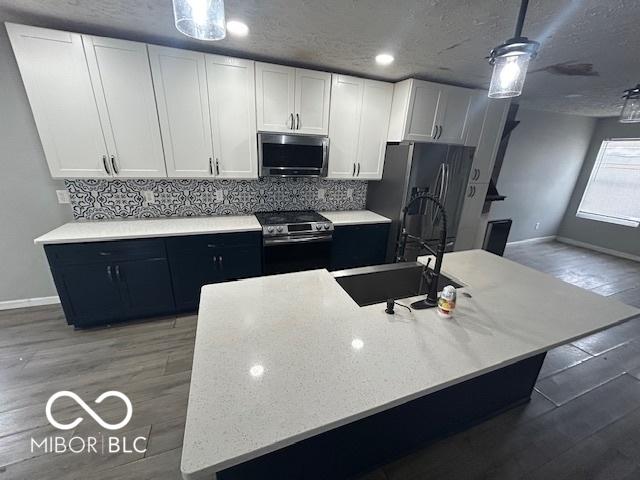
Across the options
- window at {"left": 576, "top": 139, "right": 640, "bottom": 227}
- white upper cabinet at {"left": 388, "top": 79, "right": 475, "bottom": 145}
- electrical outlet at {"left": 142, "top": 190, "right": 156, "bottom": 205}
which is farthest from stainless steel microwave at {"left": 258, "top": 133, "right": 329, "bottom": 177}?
window at {"left": 576, "top": 139, "right": 640, "bottom": 227}

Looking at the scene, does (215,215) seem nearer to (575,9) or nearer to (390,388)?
(390,388)

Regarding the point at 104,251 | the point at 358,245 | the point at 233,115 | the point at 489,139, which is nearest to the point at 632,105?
the point at 489,139

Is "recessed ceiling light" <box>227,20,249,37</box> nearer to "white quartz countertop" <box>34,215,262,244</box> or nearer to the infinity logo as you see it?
"white quartz countertop" <box>34,215,262,244</box>

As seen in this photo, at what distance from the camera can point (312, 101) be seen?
2.70m

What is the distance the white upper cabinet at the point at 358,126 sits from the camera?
Result: 2.82 metres

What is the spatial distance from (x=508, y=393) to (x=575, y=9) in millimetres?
2270

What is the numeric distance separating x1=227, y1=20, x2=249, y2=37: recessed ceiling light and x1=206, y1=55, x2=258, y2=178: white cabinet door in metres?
0.44

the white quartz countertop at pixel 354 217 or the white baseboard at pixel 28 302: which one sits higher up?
the white quartz countertop at pixel 354 217

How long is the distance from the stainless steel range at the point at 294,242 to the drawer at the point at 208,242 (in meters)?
0.13

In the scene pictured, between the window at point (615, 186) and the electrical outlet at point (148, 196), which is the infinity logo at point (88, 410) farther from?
the window at point (615, 186)

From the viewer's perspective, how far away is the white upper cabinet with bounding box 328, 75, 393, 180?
2.82 m

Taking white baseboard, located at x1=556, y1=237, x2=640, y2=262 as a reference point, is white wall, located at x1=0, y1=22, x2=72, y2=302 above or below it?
above

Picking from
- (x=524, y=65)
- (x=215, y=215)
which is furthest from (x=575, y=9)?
(x=215, y=215)

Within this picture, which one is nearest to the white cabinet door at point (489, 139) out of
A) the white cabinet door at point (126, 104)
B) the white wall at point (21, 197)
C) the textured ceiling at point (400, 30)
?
the textured ceiling at point (400, 30)
